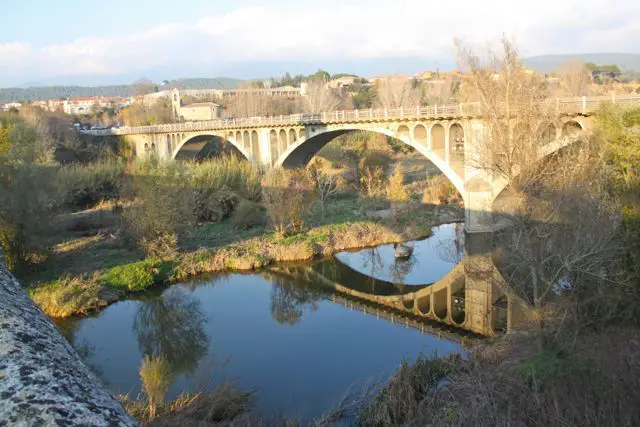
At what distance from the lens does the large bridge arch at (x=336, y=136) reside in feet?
88.3

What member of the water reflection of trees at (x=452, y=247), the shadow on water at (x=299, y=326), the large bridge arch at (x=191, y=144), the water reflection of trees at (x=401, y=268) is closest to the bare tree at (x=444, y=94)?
the large bridge arch at (x=191, y=144)

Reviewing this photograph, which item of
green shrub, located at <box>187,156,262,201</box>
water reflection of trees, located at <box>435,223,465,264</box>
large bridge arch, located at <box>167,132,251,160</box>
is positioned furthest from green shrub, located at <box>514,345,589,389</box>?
large bridge arch, located at <box>167,132,251,160</box>

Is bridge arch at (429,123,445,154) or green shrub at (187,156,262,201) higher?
bridge arch at (429,123,445,154)

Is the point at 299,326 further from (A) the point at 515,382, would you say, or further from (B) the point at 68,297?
(A) the point at 515,382

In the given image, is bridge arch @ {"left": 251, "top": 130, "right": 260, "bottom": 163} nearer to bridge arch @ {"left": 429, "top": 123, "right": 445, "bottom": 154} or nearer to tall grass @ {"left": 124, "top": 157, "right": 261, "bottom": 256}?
tall grass @ {"left": 124, "top": 157, "right": 261, "bottom": 256}

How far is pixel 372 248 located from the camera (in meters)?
26.4

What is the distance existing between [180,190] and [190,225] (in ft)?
11.5

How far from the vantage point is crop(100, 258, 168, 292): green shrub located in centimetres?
2016

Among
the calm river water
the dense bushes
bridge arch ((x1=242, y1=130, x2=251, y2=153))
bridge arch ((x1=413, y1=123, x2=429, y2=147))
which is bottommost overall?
the calm river water

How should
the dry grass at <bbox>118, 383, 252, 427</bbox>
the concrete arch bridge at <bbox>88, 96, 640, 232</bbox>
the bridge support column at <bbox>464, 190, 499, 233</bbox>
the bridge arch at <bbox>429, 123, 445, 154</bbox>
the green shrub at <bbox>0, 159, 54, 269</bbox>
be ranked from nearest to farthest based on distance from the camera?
the dry grass at <bbox>118, 383, 252, 427</bbox> < the green shrub at <bbox>0, 159, 54, 269</bbox> < the concrete arch bridge at <bbox>88, 96, 640, 232</bbox> < the bridge support column at <bbox>464, 190, 499, 233</bbox> < the bridge arch at <bbox>429, 123, 445, 154</bbox>

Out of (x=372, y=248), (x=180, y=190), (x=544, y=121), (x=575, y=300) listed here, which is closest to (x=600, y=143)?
(x=544, y=121)

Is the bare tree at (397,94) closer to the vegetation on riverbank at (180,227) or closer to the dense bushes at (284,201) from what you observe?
the vegetation on riverbank at (180,227)

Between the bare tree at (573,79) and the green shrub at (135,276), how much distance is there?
2605cm

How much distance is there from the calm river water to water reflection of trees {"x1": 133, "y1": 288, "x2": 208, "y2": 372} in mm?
32
